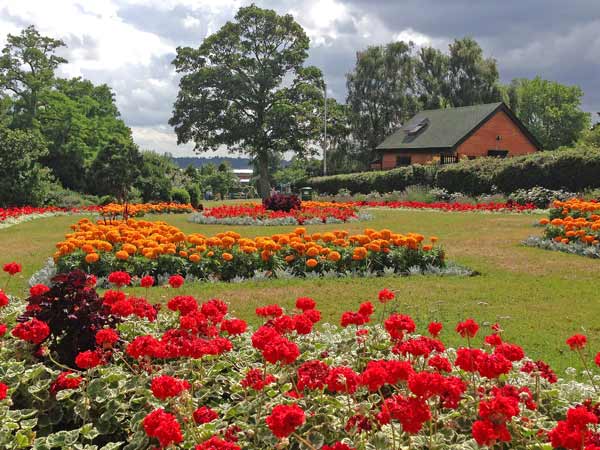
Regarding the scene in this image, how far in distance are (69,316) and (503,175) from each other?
2585 centimetres

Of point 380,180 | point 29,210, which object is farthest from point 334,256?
point 380,180

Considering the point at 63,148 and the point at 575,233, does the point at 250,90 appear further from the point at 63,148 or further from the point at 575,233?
the point at 575,233

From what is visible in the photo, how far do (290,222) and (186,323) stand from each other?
1531cm

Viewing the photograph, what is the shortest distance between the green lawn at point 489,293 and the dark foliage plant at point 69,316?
8.18 ft

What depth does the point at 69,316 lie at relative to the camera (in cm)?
381

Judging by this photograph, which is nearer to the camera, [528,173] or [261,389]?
[261,389]

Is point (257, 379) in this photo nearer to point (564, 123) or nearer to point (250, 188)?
point (250, 188)

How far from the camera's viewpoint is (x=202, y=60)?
46031 mm

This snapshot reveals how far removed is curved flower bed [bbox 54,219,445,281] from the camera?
856 centimetres

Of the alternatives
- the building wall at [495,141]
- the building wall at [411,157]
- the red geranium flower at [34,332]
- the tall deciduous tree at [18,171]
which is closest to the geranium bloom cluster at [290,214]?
the tall deciduous tree at [18,171]

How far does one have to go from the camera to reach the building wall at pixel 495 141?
4231 centimetres

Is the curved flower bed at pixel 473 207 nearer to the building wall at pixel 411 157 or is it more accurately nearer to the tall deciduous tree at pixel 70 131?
the building wall at pixel 411 157

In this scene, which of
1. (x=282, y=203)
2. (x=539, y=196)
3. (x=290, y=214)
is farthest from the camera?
(x=539, y=196)

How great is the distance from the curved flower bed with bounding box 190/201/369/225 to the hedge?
9.71 metres
